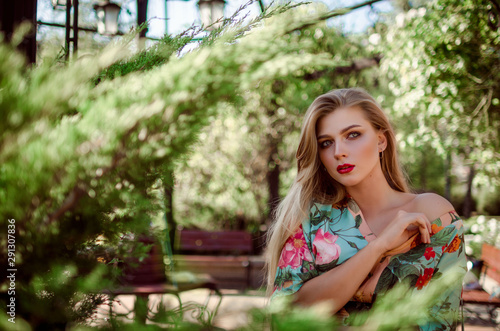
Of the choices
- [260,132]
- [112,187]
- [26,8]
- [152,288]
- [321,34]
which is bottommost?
[152,288]

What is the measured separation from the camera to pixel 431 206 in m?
1.89

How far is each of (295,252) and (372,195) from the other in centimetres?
48

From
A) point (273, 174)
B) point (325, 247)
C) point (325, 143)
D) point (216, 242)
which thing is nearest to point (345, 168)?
point (325, 143)

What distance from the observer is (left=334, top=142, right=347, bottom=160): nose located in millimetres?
1825

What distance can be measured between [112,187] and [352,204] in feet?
5.01

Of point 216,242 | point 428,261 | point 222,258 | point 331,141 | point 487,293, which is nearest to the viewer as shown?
point 428,261

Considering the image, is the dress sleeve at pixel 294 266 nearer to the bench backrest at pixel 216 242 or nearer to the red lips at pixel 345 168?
the red lips at pixel 345 168

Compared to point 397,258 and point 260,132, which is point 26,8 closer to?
point 397,258

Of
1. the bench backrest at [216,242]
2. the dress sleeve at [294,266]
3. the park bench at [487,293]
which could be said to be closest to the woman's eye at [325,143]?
the dress sleeve at [294,266]

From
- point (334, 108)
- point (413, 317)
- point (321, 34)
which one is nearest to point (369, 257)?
point (334, 108)

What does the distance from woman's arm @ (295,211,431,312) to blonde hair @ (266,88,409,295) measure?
30 centimetres

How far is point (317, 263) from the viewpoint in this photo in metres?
1.82

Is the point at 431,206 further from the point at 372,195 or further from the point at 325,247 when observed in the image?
the point at 325,247

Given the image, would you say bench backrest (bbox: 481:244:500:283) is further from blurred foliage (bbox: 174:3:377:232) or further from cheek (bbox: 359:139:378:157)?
cheek (bbox: 359:139:378:157)
